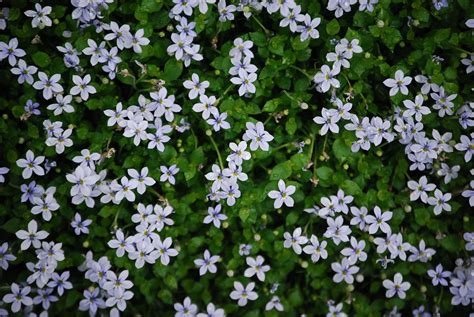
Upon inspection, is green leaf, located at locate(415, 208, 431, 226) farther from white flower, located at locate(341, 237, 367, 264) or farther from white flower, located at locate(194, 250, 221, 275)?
white flower, located at locate(194, 250, 221, 275)

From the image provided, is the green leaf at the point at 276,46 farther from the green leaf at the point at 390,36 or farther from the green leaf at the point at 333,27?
the green leaf at the point at 390,36

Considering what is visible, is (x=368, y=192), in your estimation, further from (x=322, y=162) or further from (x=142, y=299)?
(x=142, y=299)

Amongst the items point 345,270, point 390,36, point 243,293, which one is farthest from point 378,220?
point 390,36

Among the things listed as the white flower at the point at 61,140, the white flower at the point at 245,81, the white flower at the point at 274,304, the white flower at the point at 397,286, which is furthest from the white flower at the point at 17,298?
the white flower at the point at 397,286

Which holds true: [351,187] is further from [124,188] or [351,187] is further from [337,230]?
[124,188]

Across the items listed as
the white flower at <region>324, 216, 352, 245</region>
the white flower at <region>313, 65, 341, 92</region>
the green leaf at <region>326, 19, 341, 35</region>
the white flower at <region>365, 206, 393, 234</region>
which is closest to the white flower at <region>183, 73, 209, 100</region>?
the white flower at <region>313, 65, 341, 92</region>
